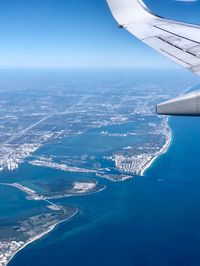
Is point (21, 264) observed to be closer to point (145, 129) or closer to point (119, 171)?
point (119, 171)

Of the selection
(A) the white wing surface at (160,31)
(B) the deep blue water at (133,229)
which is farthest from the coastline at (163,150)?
(A) the white wing surface at (160,31)

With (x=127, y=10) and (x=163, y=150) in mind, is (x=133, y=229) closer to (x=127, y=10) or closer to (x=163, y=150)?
(x=127, y=10)

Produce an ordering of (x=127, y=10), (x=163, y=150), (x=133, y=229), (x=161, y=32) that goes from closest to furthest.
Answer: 1. (x=161, y=32)
2. (x=127, y=10)
3. (x=133, y=229)
4. (x=163, y=150)

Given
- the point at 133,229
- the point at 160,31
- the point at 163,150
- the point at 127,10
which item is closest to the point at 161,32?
the point at 160,31

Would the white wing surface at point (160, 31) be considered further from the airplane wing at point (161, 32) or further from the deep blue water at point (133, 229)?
the deep blue water at point (133, 229)

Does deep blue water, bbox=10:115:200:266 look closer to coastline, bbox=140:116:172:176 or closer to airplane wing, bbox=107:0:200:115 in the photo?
coastline, bbox=140:116:172:176

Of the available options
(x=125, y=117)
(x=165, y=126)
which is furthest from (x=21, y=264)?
(x=125, y=117)

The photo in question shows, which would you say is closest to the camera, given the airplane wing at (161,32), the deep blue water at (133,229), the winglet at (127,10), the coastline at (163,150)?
the airplane wing at (161,32)
